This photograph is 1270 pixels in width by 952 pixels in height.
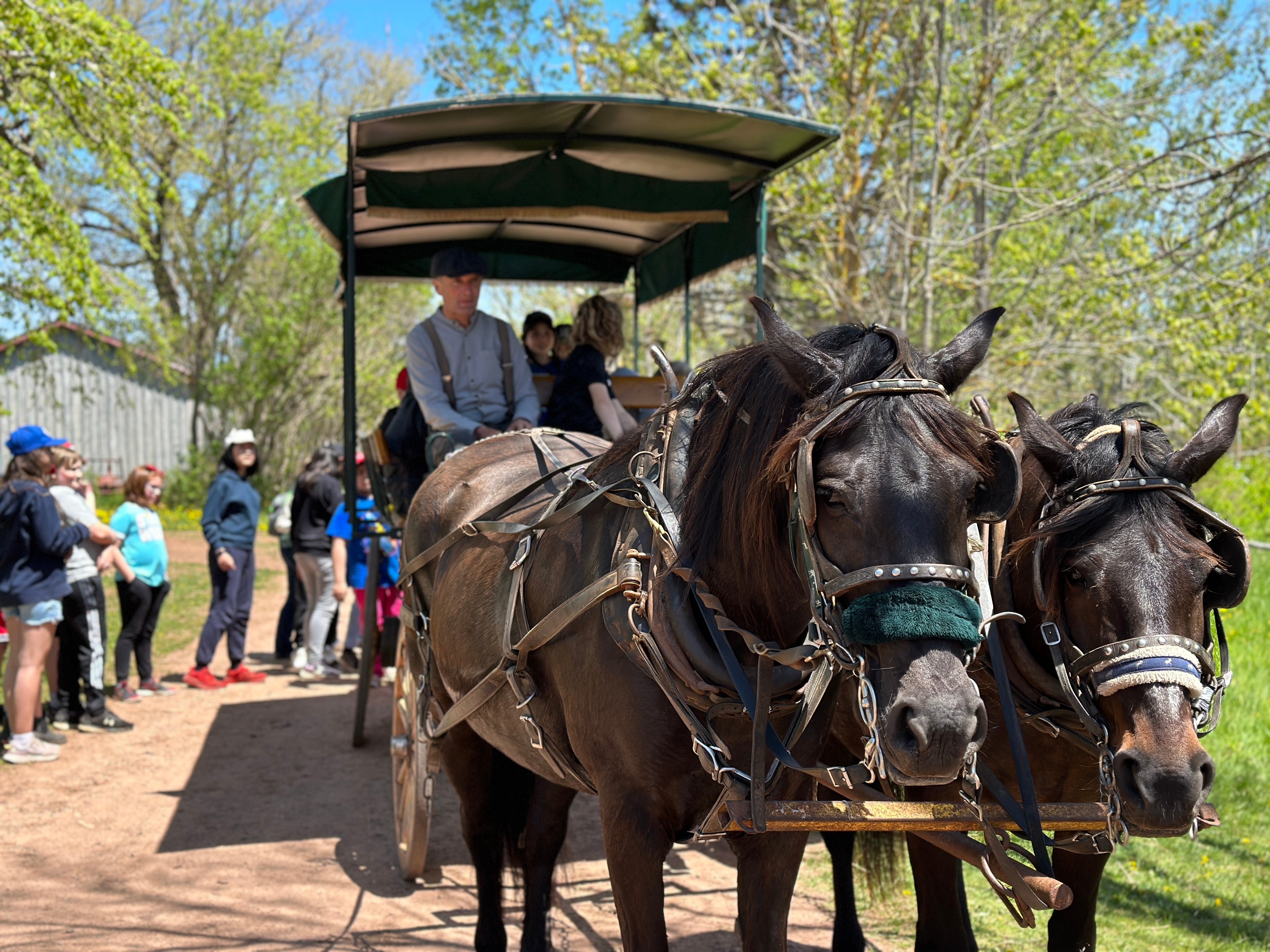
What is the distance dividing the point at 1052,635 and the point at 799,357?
0.96 m

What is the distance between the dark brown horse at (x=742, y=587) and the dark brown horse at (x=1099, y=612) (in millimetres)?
571

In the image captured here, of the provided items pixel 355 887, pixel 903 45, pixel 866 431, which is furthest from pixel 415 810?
pixel 903 45

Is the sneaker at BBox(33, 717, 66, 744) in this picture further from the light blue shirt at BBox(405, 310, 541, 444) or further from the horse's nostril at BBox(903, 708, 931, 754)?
the horse's nostril at BBox(903, 708, 931, 754)

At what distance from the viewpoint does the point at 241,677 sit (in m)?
8.84

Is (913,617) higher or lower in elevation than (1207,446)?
lower

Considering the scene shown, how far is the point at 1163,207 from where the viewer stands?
9750 mm

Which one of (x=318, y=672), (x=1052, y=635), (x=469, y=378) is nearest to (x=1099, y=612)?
(x=1052, y=635)

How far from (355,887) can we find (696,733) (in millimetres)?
2855

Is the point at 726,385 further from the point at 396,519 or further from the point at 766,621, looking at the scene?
the point at 396,519

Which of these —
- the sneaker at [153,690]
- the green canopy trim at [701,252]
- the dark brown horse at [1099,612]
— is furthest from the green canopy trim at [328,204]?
the sneaker at [153,690]

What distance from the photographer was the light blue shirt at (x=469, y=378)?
4629 mm

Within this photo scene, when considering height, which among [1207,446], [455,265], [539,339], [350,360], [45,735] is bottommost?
[45,735]

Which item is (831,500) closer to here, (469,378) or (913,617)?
(913,617)

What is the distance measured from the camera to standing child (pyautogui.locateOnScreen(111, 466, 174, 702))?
796 centimetres
